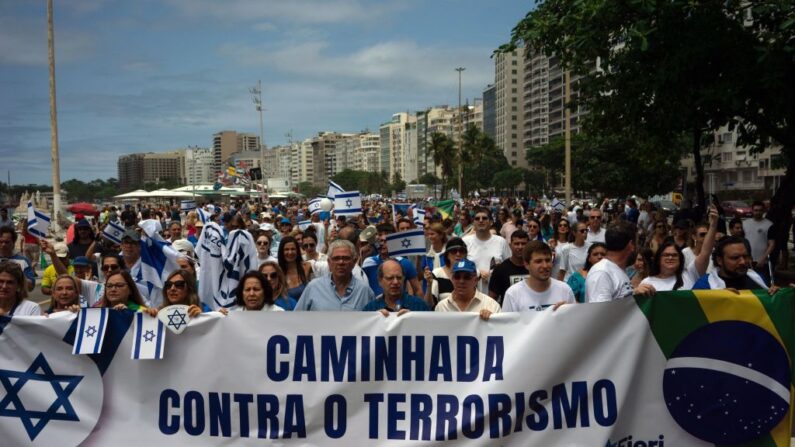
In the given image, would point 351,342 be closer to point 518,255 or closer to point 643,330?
point 643,330

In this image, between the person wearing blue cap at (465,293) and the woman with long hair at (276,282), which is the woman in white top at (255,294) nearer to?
the woman with long hair at (276,282)

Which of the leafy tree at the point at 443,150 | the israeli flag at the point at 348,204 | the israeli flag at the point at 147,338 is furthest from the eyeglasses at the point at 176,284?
the leafy tree at the point at 443,150

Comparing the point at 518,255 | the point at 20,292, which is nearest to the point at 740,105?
the point at 518,255

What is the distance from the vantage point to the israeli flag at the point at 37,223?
30.7 feet

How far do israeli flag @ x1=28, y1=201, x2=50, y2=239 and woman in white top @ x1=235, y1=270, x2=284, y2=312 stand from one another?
15.8ft

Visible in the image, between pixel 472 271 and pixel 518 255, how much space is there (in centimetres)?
184

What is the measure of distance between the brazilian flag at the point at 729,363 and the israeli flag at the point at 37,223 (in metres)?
7.60

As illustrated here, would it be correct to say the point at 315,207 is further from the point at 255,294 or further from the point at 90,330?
the point at 90,330

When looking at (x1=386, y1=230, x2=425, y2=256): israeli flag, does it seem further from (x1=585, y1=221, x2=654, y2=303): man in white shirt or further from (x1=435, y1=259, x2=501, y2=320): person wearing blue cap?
(x1=585, y1=221, x2=654, y2=303): man in white shirt

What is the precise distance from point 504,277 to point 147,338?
340 centimetres

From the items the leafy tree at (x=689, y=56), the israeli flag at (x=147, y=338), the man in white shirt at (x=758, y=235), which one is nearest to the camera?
the israeli flag at (x=147, y=338)

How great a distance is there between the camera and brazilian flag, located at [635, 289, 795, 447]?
459 cm

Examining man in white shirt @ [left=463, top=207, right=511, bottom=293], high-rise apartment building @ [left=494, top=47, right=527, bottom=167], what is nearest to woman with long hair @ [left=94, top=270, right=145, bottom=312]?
man in white shirt @ [left=463, top=207, right=511, bottom=293]

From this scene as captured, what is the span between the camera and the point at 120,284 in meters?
5.71
